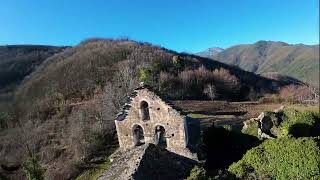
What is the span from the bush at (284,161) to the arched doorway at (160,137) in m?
4.84

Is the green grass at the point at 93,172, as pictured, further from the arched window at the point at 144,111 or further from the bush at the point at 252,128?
the bush at the point at 252,128

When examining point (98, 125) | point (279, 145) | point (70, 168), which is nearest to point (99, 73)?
point (98, 125)

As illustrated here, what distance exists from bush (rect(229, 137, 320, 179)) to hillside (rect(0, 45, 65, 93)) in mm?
43209

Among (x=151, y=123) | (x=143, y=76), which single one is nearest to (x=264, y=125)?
(x=151, y=123)

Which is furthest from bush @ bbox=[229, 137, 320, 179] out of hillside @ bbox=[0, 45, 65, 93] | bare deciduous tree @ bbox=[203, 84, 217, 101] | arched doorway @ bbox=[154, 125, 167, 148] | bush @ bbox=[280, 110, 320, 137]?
bare deciduous tree @ bbox=[203, 84, 217, 101]

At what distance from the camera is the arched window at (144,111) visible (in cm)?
2073

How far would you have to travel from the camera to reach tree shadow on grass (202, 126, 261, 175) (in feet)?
72.8

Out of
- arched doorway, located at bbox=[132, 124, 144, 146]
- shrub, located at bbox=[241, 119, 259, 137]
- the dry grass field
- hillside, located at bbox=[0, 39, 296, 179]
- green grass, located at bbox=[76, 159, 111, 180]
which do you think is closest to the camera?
arched doorway, located at bbox=[132, 124, 144, 146]

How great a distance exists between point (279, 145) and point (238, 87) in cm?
7659

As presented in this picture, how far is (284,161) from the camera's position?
16953 millimetres

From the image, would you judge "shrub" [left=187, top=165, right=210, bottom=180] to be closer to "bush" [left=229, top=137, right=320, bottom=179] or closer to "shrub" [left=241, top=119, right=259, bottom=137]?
"bush" [left=229, top=137, right=320, bottom=179]

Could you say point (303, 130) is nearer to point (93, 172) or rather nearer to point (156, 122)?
point (156, 122)

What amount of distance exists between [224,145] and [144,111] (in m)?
5.79

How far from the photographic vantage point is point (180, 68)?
312ft
